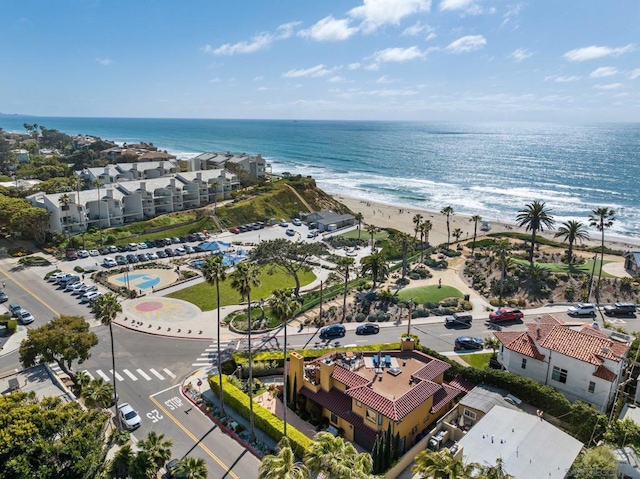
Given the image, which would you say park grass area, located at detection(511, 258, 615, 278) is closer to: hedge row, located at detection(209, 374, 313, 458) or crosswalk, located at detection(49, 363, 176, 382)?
hedge row, located at detection(209, 374, 313, 458)

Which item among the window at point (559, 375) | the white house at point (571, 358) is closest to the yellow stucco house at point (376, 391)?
the white house at point (571, 358)

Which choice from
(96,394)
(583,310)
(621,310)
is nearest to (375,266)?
(583,310)

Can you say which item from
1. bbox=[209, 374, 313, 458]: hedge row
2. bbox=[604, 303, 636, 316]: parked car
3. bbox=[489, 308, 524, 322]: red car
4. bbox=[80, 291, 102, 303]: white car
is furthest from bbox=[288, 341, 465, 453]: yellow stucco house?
bbox=[80, 291, 102, 303]: white car

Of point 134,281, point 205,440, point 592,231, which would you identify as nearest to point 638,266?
point 592,231

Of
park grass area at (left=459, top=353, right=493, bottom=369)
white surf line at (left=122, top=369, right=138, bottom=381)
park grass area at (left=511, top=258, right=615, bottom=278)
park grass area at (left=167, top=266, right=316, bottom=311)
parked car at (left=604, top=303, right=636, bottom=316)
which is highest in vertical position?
park grass area at (left=511, top=258, right=615, bottom=278)

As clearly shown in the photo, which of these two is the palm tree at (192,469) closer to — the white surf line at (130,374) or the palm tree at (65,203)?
the white surf line at (130,374)

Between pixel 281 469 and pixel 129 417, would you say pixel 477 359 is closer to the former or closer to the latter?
pixel 281 469
